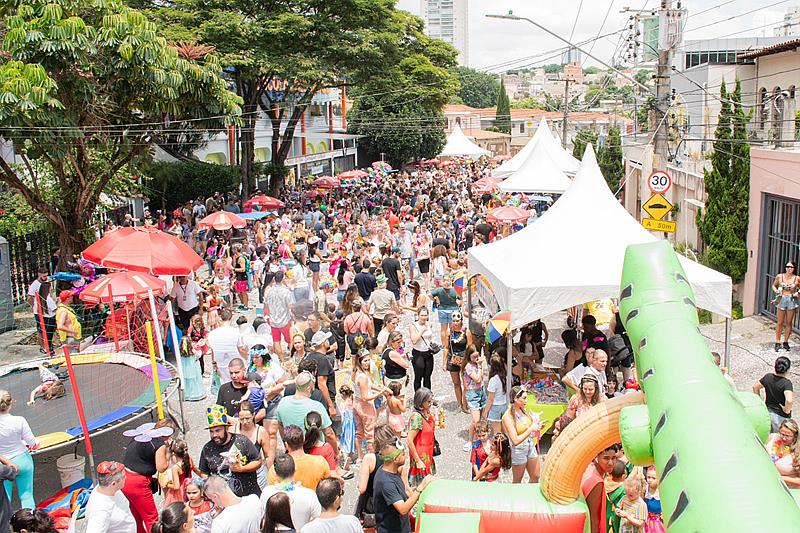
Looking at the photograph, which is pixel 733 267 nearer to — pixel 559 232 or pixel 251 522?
pixel 559 232

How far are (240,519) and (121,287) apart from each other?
6194 millimetres

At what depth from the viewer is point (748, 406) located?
4.68 m

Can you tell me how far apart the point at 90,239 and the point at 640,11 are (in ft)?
45.2

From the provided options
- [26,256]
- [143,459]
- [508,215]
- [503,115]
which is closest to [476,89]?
[503,115]

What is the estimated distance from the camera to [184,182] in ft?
98.9

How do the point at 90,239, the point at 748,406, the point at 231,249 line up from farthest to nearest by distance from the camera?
1. the point at 231,249
2. the point at 90,239
3. the point at 748,406

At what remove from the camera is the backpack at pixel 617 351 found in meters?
10.1

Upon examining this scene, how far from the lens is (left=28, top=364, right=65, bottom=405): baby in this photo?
9484mm

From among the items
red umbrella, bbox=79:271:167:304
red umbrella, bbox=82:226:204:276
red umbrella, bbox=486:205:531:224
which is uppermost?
red umbrella, bbox=82:226:204:276

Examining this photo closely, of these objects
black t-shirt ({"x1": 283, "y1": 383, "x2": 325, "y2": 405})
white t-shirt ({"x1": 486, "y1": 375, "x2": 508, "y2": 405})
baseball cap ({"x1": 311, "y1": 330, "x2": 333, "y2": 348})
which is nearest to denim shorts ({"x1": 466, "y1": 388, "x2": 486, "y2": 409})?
white t-shirt ({"x1": 486, "y1": 375, "x2": 508, "y2": 405})

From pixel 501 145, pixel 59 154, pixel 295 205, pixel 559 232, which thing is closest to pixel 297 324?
pixel 559 232

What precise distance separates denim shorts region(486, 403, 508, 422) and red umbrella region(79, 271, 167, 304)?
4974 mm

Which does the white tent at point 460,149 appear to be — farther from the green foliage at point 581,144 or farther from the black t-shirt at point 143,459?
the black t-shirt at point 143,459

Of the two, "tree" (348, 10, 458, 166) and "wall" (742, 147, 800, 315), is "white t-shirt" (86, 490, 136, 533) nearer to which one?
"wall" (742, 147, 800, 315)
